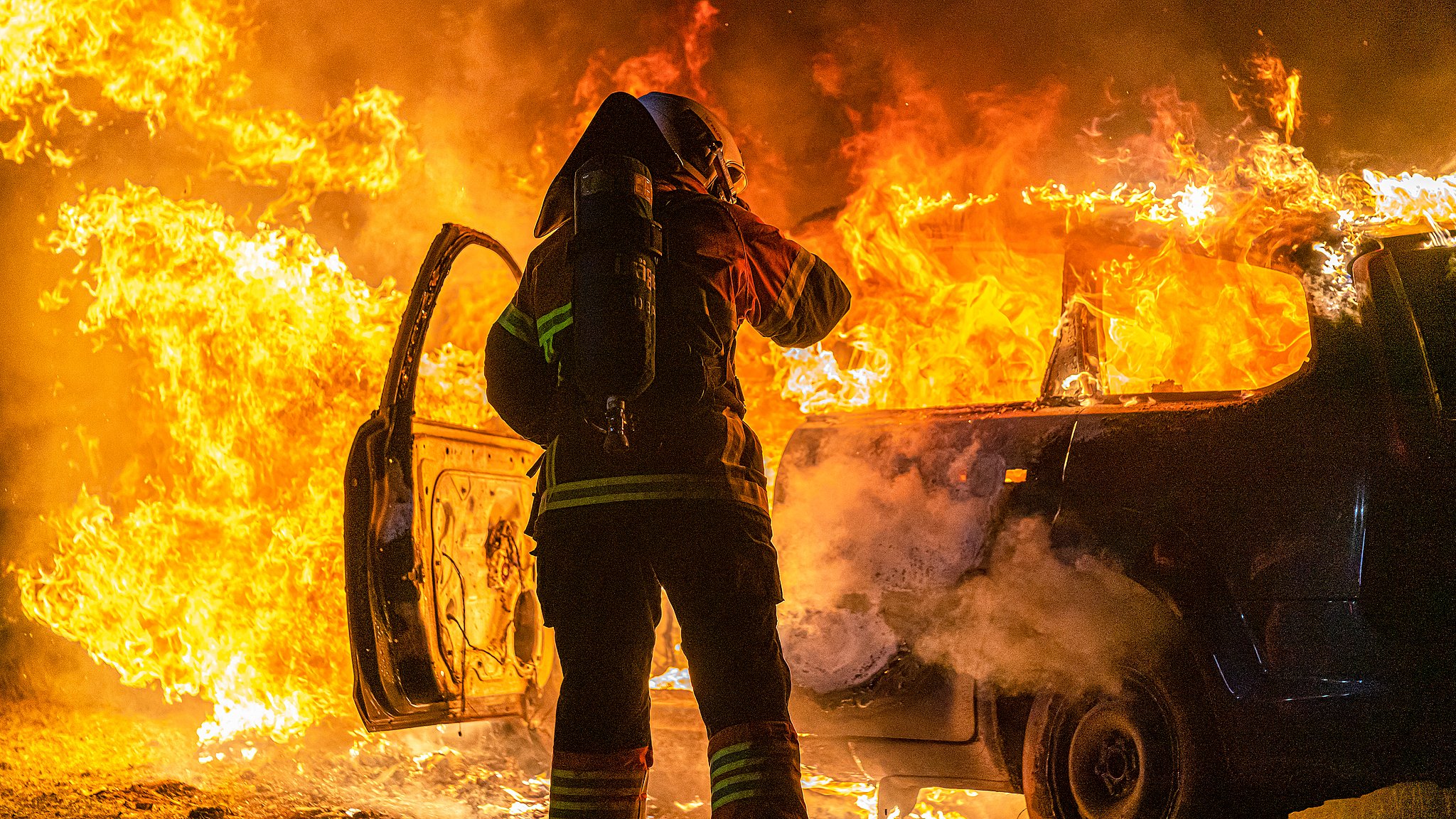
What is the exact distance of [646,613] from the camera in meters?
2.65

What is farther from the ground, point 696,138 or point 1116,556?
point 696,138

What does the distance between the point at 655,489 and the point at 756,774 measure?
2.23ft

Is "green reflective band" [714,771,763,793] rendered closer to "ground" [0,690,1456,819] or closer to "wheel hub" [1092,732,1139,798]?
"wheel hub" [1092,732,1139,798]

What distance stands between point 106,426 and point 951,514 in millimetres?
7544

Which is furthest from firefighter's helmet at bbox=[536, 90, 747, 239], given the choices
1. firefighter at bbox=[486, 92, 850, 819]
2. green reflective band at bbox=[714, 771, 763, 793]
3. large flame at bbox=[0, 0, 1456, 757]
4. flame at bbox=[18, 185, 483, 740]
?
flame at bbox=[18, 185, 483, 740]

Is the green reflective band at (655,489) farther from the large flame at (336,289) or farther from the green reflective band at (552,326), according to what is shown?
the large flame at (336,289)

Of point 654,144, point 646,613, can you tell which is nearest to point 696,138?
point 654,144

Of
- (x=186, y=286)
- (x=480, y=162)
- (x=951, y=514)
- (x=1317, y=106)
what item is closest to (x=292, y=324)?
(x=186, y=286)

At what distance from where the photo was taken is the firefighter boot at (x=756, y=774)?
241 centimetres

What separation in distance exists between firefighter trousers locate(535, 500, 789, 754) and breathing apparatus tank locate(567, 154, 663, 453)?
228 millimetres

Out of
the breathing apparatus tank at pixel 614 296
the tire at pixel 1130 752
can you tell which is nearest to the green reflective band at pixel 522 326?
the breathing apparatus tank at pixel 614 296

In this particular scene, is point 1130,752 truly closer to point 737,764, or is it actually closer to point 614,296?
point 737,764

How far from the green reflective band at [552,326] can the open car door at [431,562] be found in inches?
52.5

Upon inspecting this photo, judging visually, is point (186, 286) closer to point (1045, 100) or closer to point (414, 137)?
point (414, 137)
